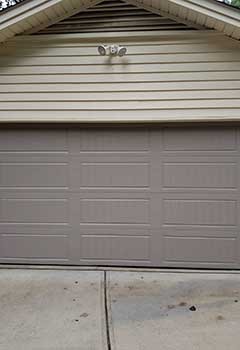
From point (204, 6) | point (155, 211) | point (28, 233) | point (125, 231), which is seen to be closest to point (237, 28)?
point (204, 6)

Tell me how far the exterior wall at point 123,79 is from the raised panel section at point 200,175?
0.69 meters

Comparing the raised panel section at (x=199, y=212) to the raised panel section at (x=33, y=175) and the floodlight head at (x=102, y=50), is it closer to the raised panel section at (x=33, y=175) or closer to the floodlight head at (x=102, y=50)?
the raised panel section at (x=33, y=175)

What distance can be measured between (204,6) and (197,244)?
10.7ft

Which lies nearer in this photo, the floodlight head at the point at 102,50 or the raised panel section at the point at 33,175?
the floodlight head at the point at 102,50

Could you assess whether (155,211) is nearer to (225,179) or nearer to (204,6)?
(225,179)

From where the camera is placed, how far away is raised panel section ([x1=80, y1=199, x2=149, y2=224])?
19.2 feet

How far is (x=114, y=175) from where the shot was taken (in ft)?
19.3

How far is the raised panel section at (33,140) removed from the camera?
5.93 m

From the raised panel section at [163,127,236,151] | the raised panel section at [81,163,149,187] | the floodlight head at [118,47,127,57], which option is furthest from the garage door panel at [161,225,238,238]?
the floodlight head at [118,47,127,57]

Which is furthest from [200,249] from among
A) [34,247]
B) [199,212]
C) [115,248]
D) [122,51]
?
[122,51]

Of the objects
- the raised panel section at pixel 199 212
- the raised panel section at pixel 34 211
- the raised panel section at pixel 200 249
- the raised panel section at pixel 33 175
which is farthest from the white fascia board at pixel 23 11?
the raised panel section at pixel 200 249

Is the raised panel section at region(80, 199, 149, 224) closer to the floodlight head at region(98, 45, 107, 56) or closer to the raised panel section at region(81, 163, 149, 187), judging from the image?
the raised panel section at region(81, 163, 149, 187)

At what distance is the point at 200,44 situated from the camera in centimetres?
558

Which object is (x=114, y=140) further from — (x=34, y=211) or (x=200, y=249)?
(x=200, y=249)
